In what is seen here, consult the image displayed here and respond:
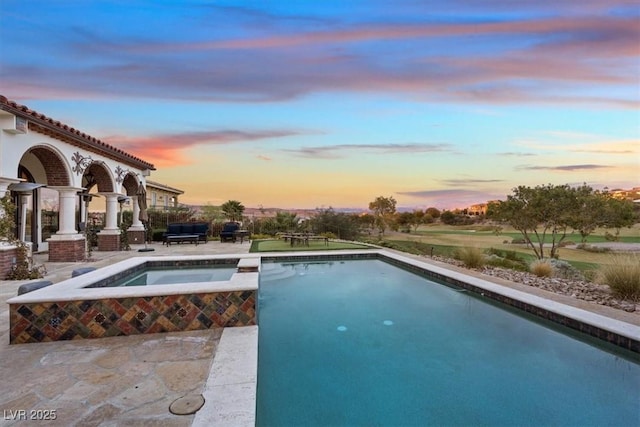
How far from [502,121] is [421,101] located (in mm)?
2936

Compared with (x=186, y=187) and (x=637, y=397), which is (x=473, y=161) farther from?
(x=186, y=187)

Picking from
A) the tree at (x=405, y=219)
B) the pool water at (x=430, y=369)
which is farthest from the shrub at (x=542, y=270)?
the tree at (x=405, y=219)

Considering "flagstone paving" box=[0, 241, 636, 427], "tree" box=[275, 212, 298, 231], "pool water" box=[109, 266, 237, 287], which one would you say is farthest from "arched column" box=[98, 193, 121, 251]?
"flagstone paving" box=[0, 241, 636, 427]

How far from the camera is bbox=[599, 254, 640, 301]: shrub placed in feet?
20.1

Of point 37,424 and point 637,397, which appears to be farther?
point 637,397

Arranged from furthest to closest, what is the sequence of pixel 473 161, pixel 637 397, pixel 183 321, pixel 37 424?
pixel 473 161 < pixel 183 321 < pixel 637 397 < pixel 37 424

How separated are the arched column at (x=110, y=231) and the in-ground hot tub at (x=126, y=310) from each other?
9.45 meters

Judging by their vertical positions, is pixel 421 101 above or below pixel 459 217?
above

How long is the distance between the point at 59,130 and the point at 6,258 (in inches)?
144

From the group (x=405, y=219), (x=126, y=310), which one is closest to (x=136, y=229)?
(x=126, y=310)

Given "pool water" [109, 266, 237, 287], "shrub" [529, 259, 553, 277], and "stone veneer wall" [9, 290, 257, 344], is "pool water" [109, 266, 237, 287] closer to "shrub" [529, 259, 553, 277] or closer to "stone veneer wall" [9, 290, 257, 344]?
"stone veneer wall" [9, 290, 257, 344]

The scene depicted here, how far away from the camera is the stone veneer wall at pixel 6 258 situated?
721 centimetres

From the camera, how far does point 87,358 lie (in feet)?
11.2

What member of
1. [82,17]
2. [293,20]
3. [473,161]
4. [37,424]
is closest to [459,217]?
[473,161]
